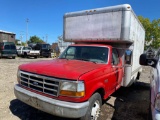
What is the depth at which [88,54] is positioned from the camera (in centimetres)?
486

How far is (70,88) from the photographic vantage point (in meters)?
3.13

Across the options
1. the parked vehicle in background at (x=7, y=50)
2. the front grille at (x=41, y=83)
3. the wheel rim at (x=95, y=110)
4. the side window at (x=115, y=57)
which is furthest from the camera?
the parked vehicle in background at (x=7, y=50)

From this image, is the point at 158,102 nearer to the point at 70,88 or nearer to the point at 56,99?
the point at 70,88

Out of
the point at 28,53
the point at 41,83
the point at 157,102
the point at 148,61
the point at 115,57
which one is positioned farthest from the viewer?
the point at 28,53

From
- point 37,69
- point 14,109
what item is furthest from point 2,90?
point 37,69

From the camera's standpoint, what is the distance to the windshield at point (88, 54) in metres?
4.64

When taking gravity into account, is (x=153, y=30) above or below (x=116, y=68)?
above

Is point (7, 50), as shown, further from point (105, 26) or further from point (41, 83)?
point (41, 83)

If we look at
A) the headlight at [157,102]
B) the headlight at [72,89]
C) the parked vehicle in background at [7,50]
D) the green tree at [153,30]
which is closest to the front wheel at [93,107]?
the headlight at [72,89]

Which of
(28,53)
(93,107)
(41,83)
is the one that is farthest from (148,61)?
(28,53)

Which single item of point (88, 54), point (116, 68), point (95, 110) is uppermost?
point (88, 54)

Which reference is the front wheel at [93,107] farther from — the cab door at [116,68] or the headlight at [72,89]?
the cab door at [116,68]

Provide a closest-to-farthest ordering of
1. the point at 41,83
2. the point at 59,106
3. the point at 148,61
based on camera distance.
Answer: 1. the point at 59,106
2. the point at 41,83
3. the point at 148,61

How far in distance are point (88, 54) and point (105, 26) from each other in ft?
4.25
